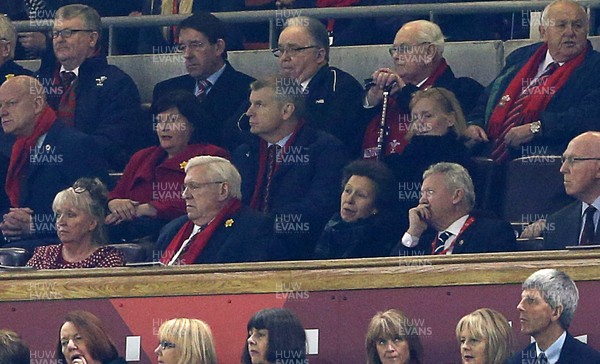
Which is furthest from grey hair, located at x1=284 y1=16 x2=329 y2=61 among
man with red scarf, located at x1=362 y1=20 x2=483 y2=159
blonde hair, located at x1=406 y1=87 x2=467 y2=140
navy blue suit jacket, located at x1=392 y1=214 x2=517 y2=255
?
navy blue suit jacket, located at x1=392 y1=214 x2=517 y2=255

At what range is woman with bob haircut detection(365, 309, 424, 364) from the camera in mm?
13016

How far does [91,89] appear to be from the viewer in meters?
16.2

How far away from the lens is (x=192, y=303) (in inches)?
564

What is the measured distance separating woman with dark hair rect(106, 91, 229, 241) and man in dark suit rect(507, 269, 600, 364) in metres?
3.02

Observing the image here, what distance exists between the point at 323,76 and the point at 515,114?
1.32 meters

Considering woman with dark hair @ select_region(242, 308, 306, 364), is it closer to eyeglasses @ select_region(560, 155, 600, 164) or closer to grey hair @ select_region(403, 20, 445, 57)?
eyeglasses @ select_region(560, 155, 600, 164)

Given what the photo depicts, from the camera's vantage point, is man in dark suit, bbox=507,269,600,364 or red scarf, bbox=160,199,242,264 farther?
red scarf, bbox=160,199,242,264

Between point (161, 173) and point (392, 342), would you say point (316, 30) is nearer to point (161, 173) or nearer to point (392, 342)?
point (161, 173)

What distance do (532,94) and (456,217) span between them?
1.40m

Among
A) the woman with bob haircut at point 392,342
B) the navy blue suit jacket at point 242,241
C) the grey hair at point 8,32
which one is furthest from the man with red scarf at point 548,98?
the grey hair at point 8,32

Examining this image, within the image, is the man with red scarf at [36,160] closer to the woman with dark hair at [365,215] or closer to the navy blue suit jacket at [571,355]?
the woman with dark hair at [365,215]

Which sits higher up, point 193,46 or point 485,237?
point 193,46

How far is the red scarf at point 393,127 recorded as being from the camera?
15.0 meters

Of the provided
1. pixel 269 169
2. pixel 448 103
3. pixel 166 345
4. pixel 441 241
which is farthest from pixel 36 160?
pixel 441 241
